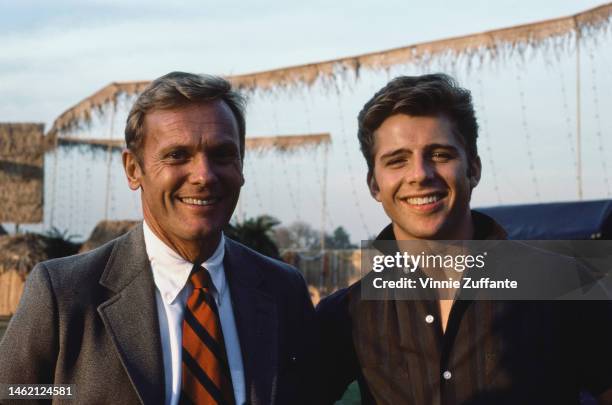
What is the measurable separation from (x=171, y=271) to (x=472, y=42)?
14286mm

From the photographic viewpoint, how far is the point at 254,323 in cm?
275

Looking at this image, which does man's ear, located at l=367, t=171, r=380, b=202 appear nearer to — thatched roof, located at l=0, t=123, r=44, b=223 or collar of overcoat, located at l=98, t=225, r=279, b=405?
collar of overcoat, located at l=98, t=225, r=279, b=405

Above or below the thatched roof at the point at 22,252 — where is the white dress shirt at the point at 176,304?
below

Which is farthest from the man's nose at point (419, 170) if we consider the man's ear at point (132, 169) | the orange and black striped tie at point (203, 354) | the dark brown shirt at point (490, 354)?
the man's ear at point (132, 169)

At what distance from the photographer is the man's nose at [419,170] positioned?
264 centimetres

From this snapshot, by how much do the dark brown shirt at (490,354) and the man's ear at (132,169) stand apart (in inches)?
41.4

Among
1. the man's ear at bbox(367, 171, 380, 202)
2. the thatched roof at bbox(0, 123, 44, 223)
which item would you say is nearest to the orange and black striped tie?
the man's ear at bbox(367, 171, 380, 202)

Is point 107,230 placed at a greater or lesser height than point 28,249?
greater

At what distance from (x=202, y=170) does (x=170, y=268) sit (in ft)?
1.29

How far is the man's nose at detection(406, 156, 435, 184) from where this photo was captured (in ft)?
8.68

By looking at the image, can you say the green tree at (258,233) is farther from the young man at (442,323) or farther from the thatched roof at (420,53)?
the young man at (442,323)

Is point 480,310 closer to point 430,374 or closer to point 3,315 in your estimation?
point 430,374

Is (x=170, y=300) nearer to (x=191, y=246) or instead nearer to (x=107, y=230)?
(x=191, y=246)

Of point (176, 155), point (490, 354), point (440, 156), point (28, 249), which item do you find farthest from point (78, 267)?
point (28, 249)
